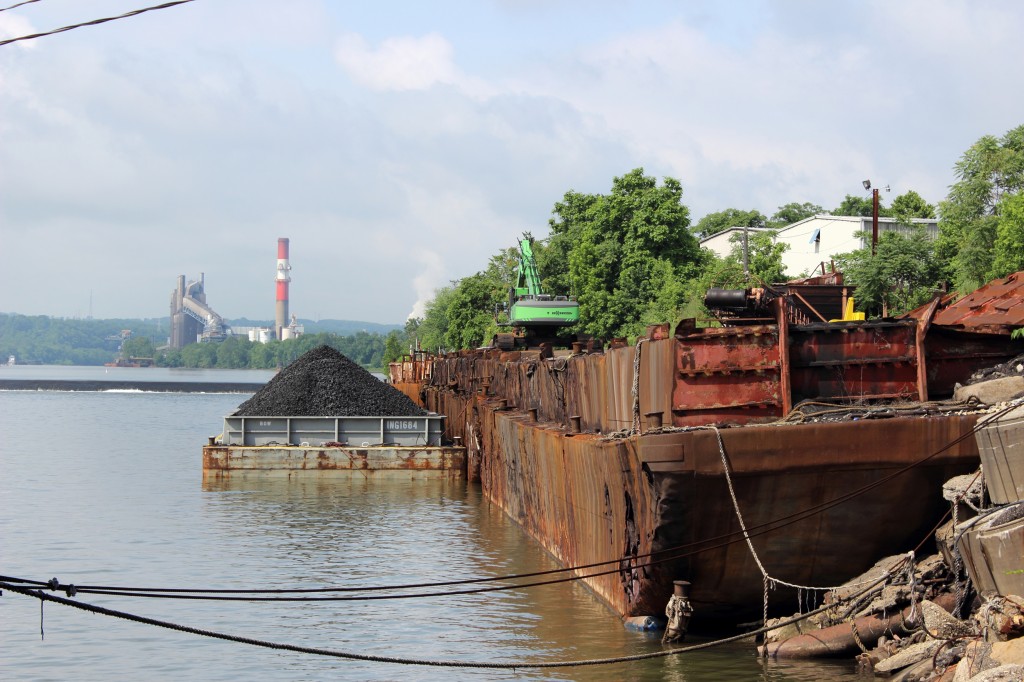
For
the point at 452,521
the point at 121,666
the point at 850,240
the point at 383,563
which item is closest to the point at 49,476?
the point at 452,521

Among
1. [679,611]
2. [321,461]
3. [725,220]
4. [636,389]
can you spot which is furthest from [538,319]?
[725,220]

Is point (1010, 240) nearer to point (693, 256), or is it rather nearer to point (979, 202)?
point (979, 202)

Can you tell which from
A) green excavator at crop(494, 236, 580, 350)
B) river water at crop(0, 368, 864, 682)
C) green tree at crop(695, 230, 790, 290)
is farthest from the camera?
green tree at crop(695, 230, 790, 290)

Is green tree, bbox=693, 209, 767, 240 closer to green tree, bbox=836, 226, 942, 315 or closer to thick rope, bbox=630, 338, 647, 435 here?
green tree, bbox=836, 226, 942, 315

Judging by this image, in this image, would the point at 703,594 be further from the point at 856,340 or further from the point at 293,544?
the point at 293,544

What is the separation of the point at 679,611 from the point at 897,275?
28.3m

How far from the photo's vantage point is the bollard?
11.3 meters

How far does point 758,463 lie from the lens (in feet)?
35.4

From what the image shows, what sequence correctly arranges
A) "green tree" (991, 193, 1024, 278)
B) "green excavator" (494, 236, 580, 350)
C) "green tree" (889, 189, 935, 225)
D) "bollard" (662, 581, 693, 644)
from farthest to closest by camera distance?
"green tree" (889, 189, 935, 225)
"green excavator" (494, 236, 580, 350)
"green tree" (991, 193, 1024, 278)
"bollard" (662, 581, 693, 644)

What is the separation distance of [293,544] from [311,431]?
8.70 meters

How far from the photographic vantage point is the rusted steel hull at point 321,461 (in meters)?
27.6

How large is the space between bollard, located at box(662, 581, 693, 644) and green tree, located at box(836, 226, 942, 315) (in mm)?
26467

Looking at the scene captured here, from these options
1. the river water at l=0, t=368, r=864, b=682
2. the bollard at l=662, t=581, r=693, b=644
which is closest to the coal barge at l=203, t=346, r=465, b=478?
the river water at l=0, t=368, r=864, b=682

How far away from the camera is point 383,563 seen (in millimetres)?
18156
